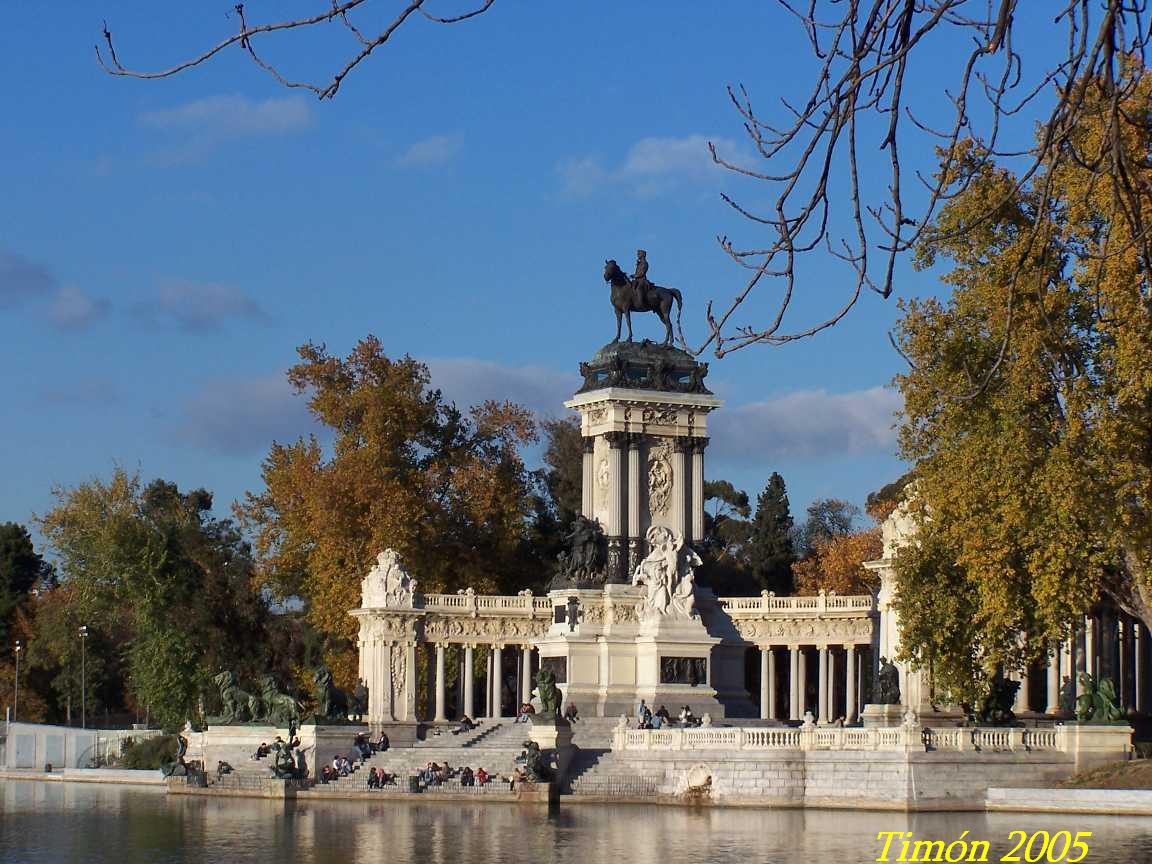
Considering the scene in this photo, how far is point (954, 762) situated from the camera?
1694 inches

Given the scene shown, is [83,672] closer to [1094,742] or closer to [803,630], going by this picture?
[803,630]

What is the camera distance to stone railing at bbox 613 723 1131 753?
43.4 meters

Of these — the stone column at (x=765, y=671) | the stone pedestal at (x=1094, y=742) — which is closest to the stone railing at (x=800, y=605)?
the stone column at (x=765, y=671)

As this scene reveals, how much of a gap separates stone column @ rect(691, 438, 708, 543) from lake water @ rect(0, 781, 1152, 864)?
53.7 feet

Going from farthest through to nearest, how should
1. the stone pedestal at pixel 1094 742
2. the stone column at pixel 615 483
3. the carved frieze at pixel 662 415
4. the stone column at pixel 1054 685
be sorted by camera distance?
the carved frieze at pixel 662 415 < the stone column at pixel 615 483 < the stone column at pixel 1054 685 < the stone pedestal at pixel 1094 742

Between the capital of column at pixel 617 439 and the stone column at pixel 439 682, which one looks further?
the stone column at pixel 439 682

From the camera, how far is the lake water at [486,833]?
32.0 m

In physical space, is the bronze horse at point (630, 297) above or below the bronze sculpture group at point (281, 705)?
above

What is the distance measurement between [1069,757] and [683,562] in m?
16.4

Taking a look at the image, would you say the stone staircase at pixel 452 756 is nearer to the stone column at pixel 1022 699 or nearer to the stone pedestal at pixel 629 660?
the stone pedestal at pixel 629 660

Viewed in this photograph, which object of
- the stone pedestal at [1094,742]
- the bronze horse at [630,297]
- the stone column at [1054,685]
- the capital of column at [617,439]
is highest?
the bronze horse at [630,297]

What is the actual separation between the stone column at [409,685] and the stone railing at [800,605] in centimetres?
987

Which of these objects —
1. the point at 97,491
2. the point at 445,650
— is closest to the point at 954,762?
the point at 445,650

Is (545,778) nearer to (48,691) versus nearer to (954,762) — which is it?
(954,762)
